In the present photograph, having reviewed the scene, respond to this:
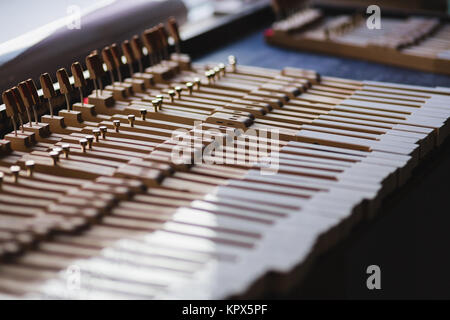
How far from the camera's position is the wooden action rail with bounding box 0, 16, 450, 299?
3.29 meters

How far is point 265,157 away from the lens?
4449 mm

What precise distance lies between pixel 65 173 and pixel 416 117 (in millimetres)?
2517

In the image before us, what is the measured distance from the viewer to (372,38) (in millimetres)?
7465

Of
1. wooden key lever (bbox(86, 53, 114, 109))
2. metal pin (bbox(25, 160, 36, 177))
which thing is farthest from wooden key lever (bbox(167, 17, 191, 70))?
metal pin (bbox(25, 160, 36, 177))

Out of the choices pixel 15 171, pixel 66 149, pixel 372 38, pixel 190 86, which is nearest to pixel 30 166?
pixel 15 171

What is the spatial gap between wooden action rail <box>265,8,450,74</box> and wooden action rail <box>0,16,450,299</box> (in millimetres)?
1246

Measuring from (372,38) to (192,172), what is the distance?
386 centimetres

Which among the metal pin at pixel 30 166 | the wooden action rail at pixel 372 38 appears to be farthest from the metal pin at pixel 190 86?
the wooden action rail at pixel 372 38

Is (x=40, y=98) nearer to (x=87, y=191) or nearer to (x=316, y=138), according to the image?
(x=87, y=191)

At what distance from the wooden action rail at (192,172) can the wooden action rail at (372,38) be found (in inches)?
49.0

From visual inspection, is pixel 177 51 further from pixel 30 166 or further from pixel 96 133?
pixel 30 166

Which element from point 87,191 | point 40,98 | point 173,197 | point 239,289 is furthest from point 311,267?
point 40,98

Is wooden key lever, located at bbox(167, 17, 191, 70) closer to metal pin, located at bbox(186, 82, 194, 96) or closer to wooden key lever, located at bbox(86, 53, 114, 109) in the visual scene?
metal pin, located at bbox(186, 82, 194, 96)

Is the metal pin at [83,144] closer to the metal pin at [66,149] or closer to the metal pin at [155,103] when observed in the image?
the metal pin at [66,149]
